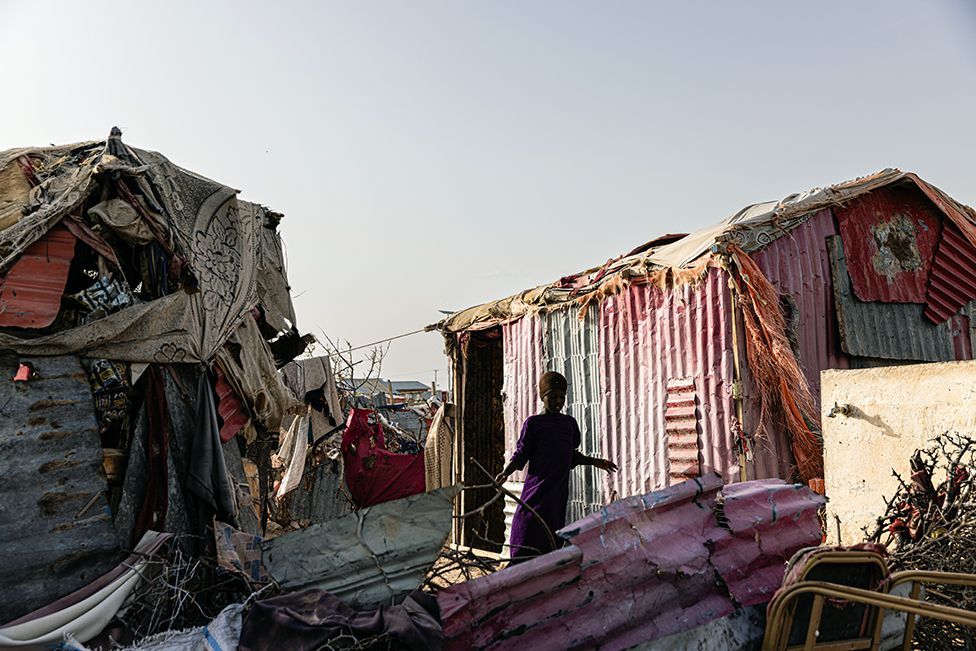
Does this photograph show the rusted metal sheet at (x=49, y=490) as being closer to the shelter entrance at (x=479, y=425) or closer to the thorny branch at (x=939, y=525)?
the thorny branch at (x=939, y=525)

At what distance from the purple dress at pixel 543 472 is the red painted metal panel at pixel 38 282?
304 cm

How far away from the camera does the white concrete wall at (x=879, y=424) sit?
391cm

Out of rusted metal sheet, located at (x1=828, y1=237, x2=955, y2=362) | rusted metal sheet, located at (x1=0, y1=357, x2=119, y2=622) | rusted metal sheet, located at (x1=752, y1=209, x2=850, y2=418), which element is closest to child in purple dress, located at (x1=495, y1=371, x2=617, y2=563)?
rusted metal sheet, located at (x1=0, y1=357, x2=119, y2=622)

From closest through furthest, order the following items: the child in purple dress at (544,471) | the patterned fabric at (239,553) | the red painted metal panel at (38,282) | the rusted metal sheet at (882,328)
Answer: the patterned fabric at (239,553) < the red painted metal panel at (38,282) < the child in purple dress at (544,471) < the rusted metal sheet at (882,328)

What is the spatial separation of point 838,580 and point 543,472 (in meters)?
2.24

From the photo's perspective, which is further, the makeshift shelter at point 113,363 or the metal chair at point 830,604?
the makeshift shelter at point 113,363

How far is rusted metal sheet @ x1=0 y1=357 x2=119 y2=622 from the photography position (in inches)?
146

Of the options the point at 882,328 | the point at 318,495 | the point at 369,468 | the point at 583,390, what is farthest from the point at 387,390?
the point at 882,328

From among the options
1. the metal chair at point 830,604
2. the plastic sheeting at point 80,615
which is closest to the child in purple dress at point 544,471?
the metal chair at point 830,604

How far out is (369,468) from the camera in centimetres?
956

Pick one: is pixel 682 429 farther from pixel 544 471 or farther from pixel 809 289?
pixel 544 471

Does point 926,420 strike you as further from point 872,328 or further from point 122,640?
point 122,640

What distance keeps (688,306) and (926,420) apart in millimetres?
2650

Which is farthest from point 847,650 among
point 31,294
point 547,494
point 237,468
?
point 31,294
